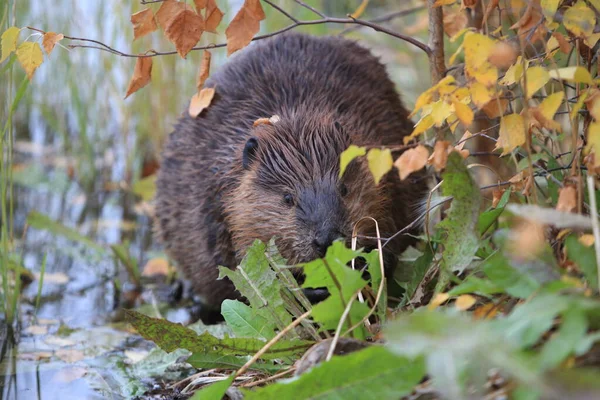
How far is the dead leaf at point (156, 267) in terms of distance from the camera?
4344mm

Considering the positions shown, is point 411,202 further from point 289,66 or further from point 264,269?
point 264,269

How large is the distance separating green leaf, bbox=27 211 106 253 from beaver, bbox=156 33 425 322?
0.60 m

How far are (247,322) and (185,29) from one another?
99cm

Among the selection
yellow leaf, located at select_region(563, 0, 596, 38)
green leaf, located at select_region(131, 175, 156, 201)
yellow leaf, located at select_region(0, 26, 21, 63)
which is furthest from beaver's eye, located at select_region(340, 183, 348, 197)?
green leaf, located at select_region(131, 175, 156, 201)

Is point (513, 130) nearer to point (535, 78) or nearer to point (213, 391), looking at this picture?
point (535, 78)

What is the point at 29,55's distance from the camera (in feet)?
8.00

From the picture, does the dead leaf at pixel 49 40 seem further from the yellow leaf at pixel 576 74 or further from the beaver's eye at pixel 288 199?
the yellow leaf at pixel 576 74

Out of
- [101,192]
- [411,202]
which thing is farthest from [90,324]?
[101,192]

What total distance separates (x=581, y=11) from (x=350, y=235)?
1.08m

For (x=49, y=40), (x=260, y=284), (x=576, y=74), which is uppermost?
(x=49, y=40)

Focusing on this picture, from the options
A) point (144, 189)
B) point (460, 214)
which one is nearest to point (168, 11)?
point (460, 214)

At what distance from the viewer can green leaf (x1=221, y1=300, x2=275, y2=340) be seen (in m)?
2.47

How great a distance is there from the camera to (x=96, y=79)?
5.35 m

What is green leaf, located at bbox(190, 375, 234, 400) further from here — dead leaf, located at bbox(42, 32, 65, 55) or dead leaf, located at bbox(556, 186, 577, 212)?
dead leaf, located at bbox(42, 32, 65, 55)
